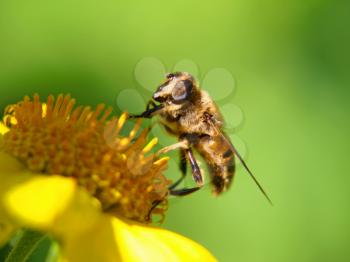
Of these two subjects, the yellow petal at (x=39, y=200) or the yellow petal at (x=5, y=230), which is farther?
the yellow petal at (x=5, y=230)

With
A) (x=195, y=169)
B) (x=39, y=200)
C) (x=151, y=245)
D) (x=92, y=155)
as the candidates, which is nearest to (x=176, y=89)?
(x=195, y=169)

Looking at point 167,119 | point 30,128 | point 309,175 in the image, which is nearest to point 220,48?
point 309,175

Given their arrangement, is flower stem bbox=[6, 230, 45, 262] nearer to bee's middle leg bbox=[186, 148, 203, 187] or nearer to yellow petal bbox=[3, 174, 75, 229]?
yellow petal bbox=[3, 174, 75, 229]

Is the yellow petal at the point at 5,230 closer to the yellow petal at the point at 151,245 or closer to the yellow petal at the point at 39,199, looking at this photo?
the yellow petal at the point at 39,199

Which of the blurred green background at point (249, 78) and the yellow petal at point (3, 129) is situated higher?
the yellow petal at point (3, 129)

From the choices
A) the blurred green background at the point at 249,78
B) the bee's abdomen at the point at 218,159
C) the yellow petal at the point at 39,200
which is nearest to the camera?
the yellow petal at the point at 39,200

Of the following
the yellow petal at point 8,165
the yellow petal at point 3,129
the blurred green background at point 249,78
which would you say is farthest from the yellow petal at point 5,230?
the blurred green background at point 249,78

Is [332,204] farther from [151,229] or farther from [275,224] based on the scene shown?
[151,229]
